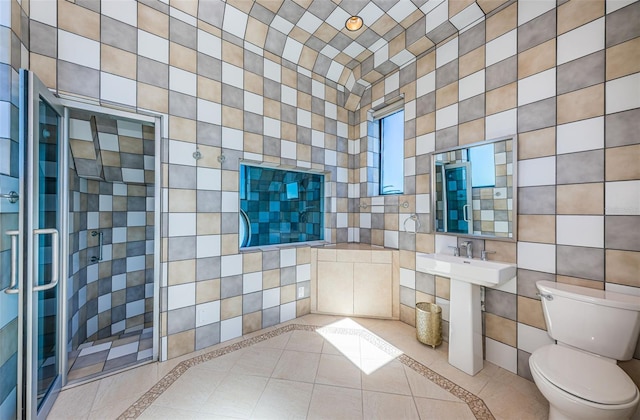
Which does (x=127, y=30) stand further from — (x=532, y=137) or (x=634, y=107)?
(x=634, y=107)

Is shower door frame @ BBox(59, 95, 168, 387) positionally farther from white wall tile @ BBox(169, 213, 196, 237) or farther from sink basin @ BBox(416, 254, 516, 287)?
sink basin @ BBox(416, 254, 516, 287)

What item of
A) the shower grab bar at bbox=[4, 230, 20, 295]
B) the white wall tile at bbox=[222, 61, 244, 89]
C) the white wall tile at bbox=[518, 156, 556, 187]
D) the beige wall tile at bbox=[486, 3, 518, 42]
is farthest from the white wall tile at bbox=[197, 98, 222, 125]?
the white wall tile at bbox=[518, 156, 556, 187]

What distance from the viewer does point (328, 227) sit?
321cm

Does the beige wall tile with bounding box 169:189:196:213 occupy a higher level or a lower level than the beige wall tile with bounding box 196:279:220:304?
higher

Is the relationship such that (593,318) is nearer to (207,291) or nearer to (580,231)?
(580,231)

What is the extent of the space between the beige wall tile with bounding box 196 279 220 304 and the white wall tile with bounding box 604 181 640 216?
284cm

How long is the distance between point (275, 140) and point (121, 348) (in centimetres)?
237

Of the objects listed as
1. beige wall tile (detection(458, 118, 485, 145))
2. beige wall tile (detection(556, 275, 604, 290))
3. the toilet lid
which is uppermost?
beige wall tile (detection(458, 118, 485, 145))

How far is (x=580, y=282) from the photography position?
5.39 ft

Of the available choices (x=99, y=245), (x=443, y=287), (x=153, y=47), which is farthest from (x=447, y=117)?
(x=99, y=245)

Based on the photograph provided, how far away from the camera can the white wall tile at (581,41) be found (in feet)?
5.21

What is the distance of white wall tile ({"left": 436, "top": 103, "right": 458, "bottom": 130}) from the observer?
2.33 meters

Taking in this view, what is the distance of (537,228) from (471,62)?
147 centimetres

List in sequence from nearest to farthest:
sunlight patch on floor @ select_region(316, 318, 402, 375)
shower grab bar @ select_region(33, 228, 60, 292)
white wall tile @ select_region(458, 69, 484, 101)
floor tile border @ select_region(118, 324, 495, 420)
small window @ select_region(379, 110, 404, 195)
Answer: shower grab bar @ select_region(33, 228, 60, 292)
floor tile border @ select_region(118, 324, 495, 420)
sunlight patch on floor @ select_region(316, 318, 402, 375)
white wall tile @ select_region(458, 69, 484, 101)
small window @ select_region(379, 110, 404, 195)
